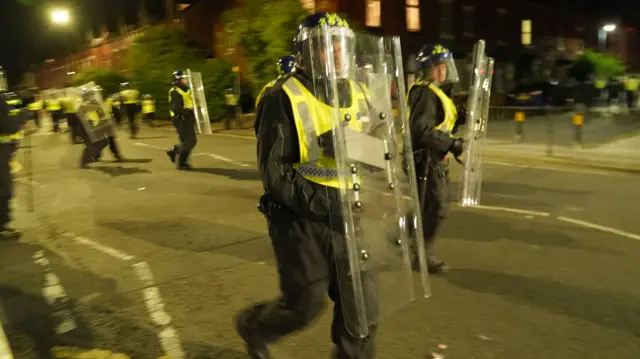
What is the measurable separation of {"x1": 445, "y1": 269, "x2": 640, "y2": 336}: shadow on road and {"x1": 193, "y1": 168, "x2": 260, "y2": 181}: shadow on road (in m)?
6.10

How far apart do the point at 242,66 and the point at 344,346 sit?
26.5m

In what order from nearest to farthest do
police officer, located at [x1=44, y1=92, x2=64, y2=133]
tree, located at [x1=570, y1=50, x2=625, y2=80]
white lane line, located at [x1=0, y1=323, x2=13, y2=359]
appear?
white lane line, located at [x1=0, y1=323, x2=13, y2=359], police officer, located at [x1=44, y1=92, x2=64, y2=133], tree, located at [x1=570, y1=50, x2=625, y2=80]

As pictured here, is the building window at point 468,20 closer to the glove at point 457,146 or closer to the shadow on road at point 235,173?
the shadow on road at point 235,173

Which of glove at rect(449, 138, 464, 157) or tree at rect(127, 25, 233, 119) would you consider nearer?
glove at rect(449, 138, 464, 157)

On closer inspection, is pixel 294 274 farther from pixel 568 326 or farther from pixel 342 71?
pixel 568 326

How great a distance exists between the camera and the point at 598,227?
6.74 meters

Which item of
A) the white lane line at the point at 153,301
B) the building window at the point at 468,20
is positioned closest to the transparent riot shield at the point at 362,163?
the white lane line at the point at 153,301

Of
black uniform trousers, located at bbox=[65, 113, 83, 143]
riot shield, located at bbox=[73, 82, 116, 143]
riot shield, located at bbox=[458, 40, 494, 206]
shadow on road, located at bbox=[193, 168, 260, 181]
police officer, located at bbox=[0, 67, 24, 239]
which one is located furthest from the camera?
black uniform trousers, located at bbox=[65, 113, 83, 143]

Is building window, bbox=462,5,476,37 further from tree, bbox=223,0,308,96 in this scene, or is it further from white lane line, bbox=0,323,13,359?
white lane line, bbox=0,323,13,359

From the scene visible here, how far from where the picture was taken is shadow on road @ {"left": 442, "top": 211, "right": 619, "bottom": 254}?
244 inches

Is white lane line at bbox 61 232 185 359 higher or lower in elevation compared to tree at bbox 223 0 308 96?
lower

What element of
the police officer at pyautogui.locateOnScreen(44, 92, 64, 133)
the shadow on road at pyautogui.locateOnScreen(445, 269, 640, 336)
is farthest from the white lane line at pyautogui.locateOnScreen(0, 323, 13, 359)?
the police officer at pyautogui.locateOnScreen(44, 92, 64, 133)

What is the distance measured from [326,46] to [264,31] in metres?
20.1

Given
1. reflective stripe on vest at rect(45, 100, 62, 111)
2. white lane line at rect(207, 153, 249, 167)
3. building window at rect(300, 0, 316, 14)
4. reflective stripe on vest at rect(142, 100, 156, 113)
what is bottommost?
white lane line at rect(207, 153, 249, 167)
